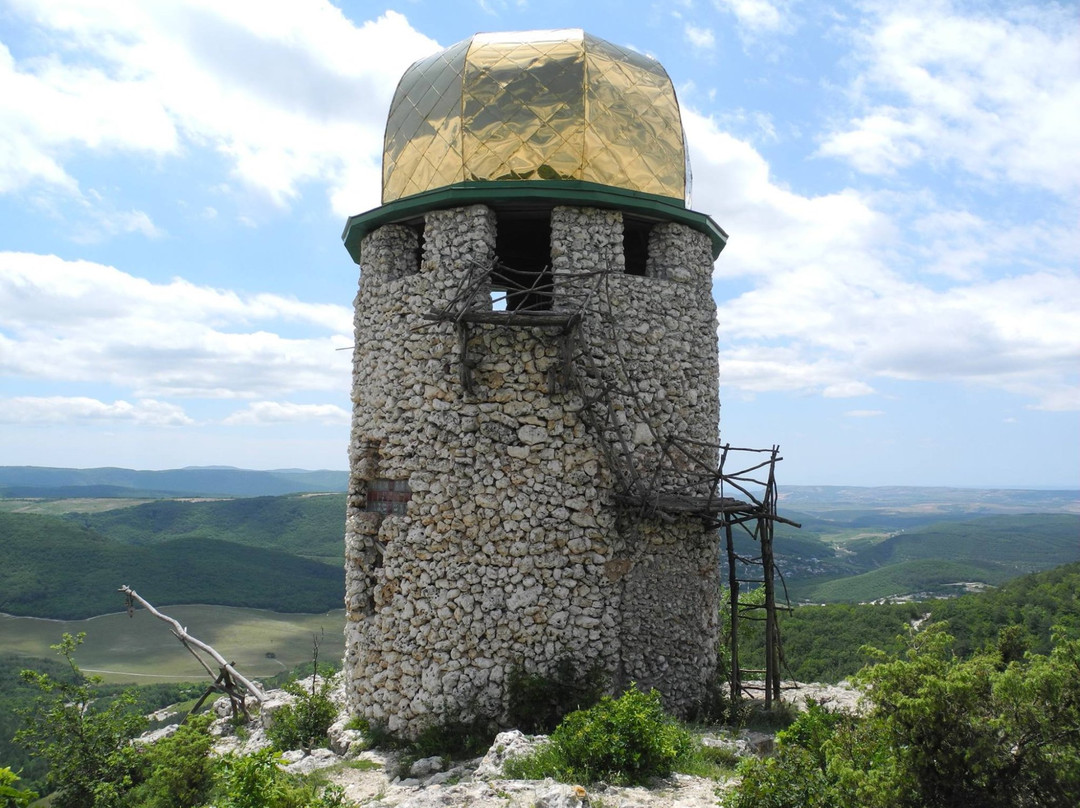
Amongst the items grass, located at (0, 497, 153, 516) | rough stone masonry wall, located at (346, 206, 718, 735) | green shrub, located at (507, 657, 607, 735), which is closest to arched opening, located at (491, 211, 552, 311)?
rough stone masonry wall, located at (346, 206, 718, 735)

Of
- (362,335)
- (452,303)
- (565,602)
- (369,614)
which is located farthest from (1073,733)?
(362,335)

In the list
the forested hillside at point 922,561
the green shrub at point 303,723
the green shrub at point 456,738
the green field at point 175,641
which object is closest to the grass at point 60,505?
the green field at point 175,641

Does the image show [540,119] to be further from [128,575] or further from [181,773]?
[128,575]

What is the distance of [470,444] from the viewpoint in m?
9.77

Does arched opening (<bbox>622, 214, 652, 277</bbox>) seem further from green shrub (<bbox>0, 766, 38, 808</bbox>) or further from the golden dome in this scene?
green shrub (<bbox>0, 766, 38, 808</bbox>)

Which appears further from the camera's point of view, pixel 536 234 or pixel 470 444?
pixel 536 234

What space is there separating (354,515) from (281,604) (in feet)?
183

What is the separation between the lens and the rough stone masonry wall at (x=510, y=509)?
9.52 meters

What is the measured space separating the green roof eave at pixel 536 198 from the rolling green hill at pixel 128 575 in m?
46.8

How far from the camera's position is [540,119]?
33.0ft

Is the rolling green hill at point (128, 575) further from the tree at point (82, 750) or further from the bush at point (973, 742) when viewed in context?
the bush at point (973, 742)

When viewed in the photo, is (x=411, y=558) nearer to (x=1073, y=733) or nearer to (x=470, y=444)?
(x=470, y=444)

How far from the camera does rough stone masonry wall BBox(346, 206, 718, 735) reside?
375 inches

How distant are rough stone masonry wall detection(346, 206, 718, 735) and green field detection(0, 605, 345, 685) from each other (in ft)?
111
